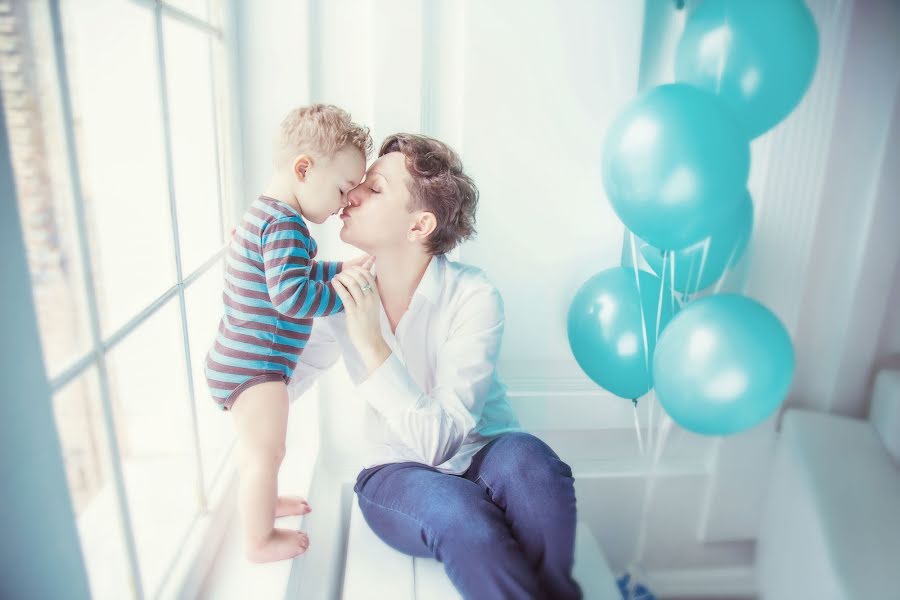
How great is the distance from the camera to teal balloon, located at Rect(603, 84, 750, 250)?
0.96 meters

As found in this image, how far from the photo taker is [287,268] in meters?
0.97

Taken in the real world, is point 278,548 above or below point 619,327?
below

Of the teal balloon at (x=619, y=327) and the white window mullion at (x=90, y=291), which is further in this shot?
the teal balloon at (x=619, y=327)

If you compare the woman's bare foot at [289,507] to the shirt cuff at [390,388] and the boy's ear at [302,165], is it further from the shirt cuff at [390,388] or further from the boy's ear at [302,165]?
the boy's ear at [302,165]

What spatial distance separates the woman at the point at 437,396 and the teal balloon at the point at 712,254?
0.40 metres

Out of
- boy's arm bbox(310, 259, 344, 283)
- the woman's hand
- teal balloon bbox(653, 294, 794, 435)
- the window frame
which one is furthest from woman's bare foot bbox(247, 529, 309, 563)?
teal balloon bbox(653, 294, 794, 435)

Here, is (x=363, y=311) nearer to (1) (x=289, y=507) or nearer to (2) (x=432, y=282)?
(2) (x=432, y=282)

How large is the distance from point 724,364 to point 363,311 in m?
0.66

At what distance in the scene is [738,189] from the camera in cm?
101

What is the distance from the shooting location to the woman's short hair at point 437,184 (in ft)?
3.85

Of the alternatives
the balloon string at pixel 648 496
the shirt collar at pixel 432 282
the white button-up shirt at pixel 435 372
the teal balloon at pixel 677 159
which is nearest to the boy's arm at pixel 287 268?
the white button-up shirt at pixel 435 372

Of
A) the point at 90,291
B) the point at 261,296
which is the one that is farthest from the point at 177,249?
the point at 90,291

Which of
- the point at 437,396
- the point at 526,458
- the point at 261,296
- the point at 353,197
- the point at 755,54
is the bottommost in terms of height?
the point at 526,458

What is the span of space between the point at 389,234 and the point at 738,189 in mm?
651
